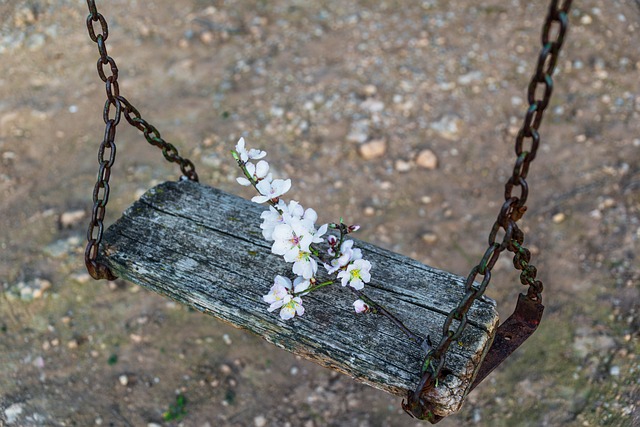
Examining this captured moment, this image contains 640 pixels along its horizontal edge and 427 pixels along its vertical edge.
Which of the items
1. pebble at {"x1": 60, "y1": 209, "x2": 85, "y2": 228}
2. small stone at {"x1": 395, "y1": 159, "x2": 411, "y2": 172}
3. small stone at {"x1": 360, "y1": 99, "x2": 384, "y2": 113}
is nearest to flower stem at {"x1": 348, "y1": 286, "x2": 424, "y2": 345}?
small stone at {"x1": 395, "y1": 159, "x2": 411, "y2": 172}

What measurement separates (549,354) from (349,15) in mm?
3095

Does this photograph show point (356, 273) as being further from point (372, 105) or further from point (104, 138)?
point (372, 105)

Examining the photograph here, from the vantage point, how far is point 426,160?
3635 millimetres

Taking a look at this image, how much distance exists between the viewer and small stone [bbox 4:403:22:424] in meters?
2.54

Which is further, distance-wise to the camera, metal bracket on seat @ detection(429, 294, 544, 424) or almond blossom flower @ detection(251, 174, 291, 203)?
metal bracket on seat @ detection(429, 294, 544, 424)

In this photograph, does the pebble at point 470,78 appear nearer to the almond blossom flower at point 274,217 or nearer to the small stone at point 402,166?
the small stone at point 402,166

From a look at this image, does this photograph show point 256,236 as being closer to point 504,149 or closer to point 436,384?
point 436,384

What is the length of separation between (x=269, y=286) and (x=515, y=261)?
758 millimetres

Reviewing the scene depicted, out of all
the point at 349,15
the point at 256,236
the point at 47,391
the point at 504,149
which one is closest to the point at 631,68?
the point at 504,149

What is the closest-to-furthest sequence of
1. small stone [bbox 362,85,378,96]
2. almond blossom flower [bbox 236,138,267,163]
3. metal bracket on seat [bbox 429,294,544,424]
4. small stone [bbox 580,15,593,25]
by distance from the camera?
almond blossom flower [bbox 236,138,267,163] → metal bracket on seat [bbox 429,294,544,424] → small stone [bbox 362,85,378,96] → small stone [bbox 580,15,593,25]

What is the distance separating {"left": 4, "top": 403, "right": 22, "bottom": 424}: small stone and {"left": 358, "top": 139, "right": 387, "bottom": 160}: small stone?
2.40 metres

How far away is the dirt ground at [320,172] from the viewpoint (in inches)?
107

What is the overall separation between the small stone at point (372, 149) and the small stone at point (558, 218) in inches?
45.1

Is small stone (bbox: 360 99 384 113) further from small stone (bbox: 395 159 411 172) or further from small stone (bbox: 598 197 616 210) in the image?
small stone (bbox: 598 197 616 210)
